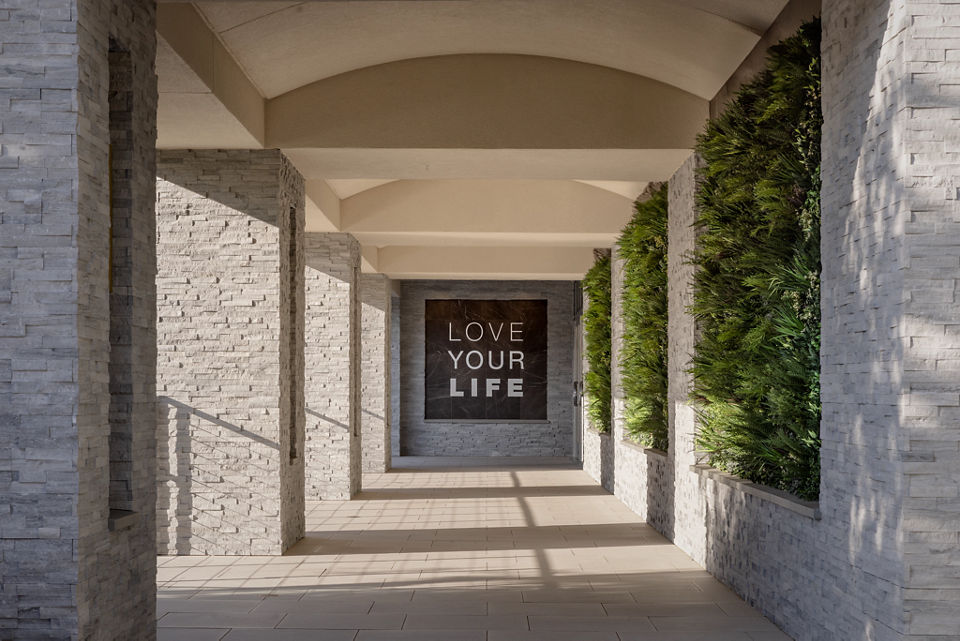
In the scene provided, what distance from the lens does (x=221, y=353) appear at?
26.8ft

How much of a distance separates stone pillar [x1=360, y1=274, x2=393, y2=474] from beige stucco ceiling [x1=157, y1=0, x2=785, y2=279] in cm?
581

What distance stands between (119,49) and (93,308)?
1.31 metres

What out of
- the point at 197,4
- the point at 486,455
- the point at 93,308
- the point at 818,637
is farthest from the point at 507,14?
the point at 486,455

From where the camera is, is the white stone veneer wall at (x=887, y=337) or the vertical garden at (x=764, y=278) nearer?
the white stone veneer wall at (x=887, y=337)

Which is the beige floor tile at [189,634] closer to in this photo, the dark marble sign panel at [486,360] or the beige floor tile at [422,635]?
the beige floor tile at [422,635]

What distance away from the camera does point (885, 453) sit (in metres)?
4.04

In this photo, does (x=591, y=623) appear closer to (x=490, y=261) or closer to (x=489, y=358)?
(x=490, y=261)

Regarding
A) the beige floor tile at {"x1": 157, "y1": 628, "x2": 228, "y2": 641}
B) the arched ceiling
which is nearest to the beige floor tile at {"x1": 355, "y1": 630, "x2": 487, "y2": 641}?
the beige floor tile at {"x1": 157, "y1": 628, "x2": 228, "y2": 641}

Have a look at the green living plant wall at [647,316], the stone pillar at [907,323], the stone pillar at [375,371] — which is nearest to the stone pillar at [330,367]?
the stone pillar at [375,371]

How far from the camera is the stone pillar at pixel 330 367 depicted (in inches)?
481

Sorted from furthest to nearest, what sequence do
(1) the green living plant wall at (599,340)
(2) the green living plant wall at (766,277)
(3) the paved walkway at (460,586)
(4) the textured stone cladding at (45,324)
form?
(1) the green living plant wall at (599,340) < (3) the paved walkway at (460,586) < (2) the green living plant wall at (766,277) < (4) the textured stone cladding at (45,324)

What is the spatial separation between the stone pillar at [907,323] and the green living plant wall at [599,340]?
29.4 feet

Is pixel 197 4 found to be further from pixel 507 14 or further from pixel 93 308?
pixel 93 308

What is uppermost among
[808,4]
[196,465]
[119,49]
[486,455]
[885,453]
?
[808,4]
